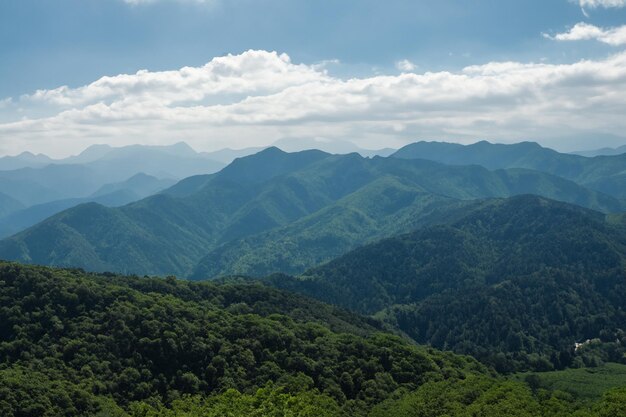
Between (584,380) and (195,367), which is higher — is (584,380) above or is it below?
below

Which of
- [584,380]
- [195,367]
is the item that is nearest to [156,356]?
[195,367]

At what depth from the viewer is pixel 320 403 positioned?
95938 mm

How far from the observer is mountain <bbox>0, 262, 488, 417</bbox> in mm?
100125

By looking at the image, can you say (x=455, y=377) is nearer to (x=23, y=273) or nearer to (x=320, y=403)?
(x=320, y=403)

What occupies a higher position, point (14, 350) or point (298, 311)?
point (14, 350)

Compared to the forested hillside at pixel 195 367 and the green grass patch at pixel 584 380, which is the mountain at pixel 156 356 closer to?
the forested hillside at pixel 195 367

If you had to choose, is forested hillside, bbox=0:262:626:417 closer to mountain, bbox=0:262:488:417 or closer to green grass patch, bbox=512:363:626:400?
mountain, bbox=0:262:488:417

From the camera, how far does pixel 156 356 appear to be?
115375 mm

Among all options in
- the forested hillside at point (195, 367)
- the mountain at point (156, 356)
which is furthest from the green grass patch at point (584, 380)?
the mountain at point (156, 356)

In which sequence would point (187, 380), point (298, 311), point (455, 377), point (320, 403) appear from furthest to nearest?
point (298, 311) < point (455, 377) < point (187, 380) < point (320, 403)

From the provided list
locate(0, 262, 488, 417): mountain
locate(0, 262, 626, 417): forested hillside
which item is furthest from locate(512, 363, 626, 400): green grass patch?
locate(0, 262, 488, 417): mountain

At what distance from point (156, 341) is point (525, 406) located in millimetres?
72423

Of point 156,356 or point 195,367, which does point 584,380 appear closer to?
point 195,367

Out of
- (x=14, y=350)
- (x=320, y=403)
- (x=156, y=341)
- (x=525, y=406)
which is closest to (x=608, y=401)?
(x=525, y=406)
